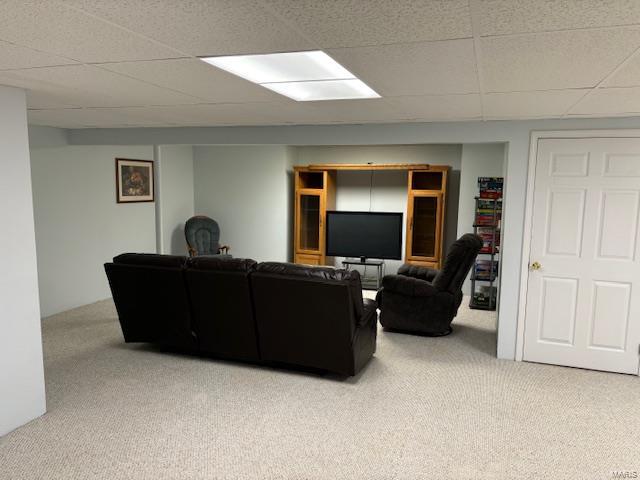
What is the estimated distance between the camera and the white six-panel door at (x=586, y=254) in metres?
3.82

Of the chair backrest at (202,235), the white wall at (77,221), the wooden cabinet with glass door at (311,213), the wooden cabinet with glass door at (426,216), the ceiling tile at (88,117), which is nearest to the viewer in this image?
the ceiling tile at (88,117)

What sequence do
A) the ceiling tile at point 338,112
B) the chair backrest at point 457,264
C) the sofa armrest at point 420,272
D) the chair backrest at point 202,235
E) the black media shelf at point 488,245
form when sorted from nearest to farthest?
the ceiling tile at point 338,112 < the chair backrest at point 457,264 < the sofa armrest at point 420,272 < the black media shelf at point 488,245 < the chair backrest at point 202,235

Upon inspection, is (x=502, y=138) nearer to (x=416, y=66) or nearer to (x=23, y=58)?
(x=416, y=66)

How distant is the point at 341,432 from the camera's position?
9.70 feet

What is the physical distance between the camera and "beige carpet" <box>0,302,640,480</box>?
8.54 feet

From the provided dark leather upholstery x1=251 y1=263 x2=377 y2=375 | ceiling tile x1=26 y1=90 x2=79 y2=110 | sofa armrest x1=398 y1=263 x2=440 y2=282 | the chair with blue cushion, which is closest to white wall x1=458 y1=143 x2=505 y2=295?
sofa armrest x1=398 y1=263 x2=440 y2=282

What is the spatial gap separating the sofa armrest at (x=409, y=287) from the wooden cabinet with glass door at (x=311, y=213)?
2.55m

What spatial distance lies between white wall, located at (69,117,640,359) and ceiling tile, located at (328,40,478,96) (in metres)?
1.50

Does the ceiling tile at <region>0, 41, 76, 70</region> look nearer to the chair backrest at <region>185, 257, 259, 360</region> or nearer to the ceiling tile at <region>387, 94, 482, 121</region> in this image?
the ceiling tile at <region>387, 94, 482, 121</region>

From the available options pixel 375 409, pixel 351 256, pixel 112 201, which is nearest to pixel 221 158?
pixel 112 201

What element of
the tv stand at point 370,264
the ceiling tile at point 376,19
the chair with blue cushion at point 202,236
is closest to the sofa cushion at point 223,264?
the ceiling tile at point 376,19

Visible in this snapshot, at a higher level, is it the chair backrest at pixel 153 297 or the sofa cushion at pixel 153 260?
the sofa cushion at pixel 153 260

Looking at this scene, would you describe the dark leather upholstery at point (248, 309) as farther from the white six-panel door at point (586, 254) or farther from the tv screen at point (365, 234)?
the tv screen at point (365, 234)

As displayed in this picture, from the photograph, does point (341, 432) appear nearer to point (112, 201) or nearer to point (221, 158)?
point (112, 201)
